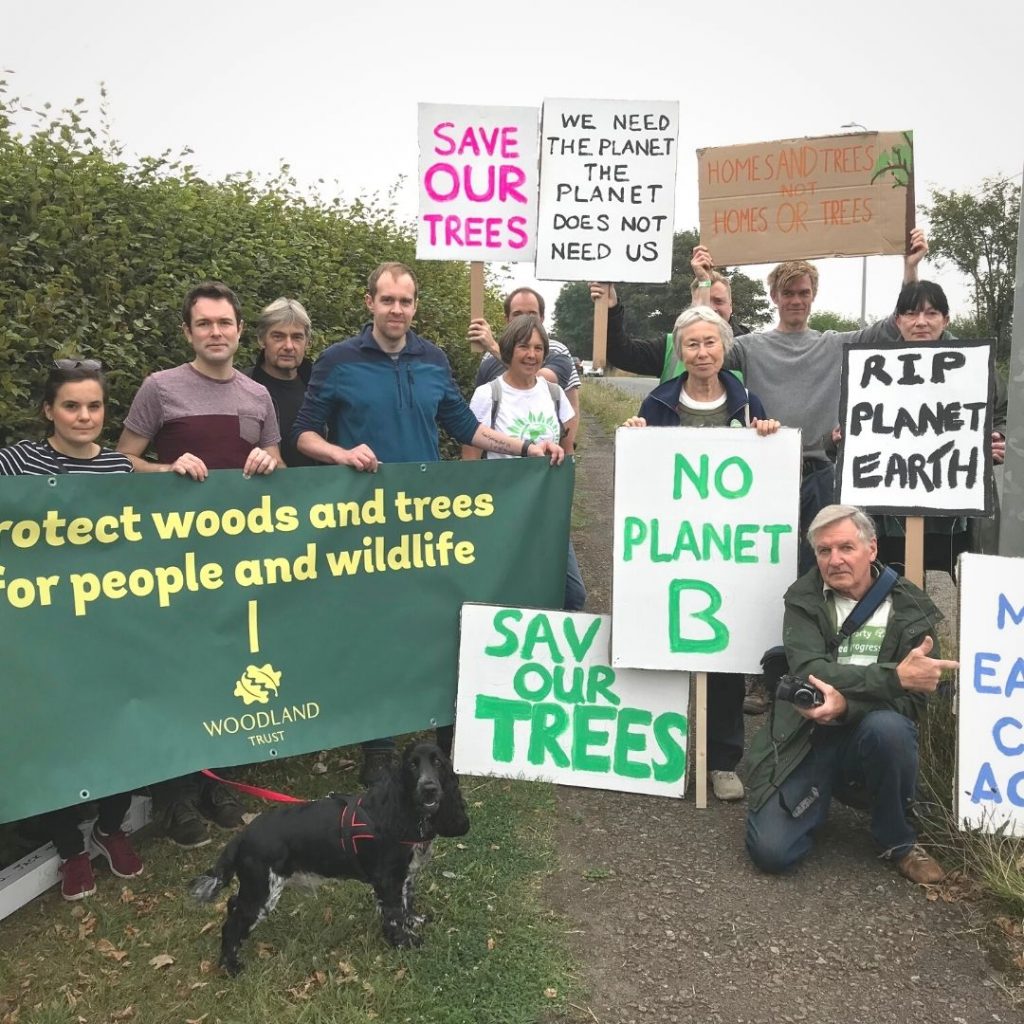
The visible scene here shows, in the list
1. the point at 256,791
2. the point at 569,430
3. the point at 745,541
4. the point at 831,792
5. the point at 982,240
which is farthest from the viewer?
the point at 982,240

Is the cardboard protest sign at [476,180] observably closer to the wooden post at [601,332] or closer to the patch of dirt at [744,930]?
the wooden post at [601,332]

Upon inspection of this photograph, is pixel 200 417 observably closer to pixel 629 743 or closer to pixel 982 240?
pixel 629 743

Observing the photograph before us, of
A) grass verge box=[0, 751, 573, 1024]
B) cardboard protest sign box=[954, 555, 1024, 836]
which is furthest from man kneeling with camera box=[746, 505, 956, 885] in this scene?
grass verge box=[0, 751, 573, 1024]

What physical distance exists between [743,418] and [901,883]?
75.3 inches

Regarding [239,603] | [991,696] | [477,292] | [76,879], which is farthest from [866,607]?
[76,879]

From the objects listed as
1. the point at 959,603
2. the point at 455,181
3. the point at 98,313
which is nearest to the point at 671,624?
the point at 959,603

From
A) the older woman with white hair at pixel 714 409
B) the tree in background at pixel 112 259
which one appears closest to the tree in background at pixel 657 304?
the tree in background at pixel 112 259

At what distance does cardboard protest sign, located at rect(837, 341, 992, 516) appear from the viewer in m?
3.97

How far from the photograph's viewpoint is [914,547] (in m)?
4.09

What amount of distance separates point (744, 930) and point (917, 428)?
2.01m

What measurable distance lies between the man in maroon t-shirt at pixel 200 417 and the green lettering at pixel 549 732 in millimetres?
1295

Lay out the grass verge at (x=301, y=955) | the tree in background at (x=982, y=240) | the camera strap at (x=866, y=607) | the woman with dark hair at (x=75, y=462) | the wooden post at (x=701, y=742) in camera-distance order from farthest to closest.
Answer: the tree in background at (x=982, y=240) → the wooden post at (x=701, y=742) → the camera strap at (x=866, y=607) → the woman with dark hair at (x=75, y=462) → the grass verge at (x=301, y=955)

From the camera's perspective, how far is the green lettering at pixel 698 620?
4234mm

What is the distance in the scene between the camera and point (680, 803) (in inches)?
171
